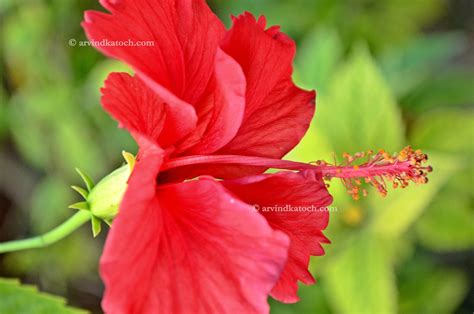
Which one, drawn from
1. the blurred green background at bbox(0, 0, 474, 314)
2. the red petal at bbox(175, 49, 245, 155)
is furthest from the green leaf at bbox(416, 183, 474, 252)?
the red petal at bbox(175, 49, 245, 155)

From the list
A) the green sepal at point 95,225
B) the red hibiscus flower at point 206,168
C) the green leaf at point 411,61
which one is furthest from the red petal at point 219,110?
the green leaf at point 411,61

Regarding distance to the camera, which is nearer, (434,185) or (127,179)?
(127,179)

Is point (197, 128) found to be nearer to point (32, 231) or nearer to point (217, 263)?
point (217, 263)

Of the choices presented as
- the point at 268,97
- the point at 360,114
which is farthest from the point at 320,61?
A: the point at 268,97

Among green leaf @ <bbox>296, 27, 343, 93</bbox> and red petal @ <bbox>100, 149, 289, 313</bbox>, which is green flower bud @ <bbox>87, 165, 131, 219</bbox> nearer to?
red petal @ <bbox>100, 149, 289, 313</bbox>

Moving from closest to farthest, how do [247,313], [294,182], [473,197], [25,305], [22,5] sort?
[247,313], [294,182], [25,305], [473,197], [22,5]

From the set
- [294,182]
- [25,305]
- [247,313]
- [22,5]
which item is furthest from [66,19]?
[247,313]

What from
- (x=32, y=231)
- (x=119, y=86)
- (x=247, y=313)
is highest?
(x=119, y=86)
